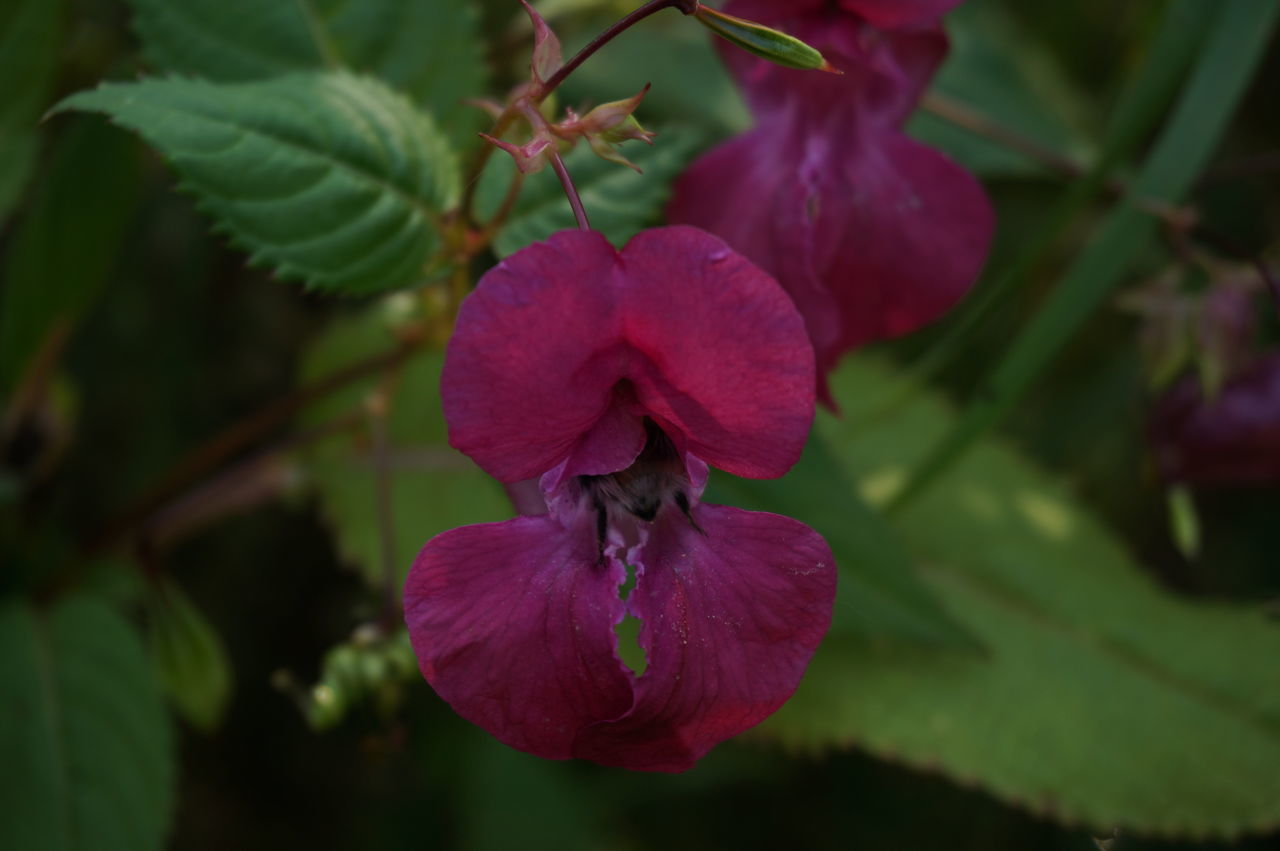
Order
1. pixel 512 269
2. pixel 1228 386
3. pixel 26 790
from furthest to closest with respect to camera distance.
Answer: pixel 1228 386 < pixel 26 790 < pixel 512 269

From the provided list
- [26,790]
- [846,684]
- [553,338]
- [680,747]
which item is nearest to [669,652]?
[680,747]

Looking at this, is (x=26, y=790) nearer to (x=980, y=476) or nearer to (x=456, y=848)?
(x=456, y=848)

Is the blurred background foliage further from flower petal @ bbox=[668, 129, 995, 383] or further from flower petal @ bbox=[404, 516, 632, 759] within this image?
flower petal @ bbox=[404, 516, 632, 759]

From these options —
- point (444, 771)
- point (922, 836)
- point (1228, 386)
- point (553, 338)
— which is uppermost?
point (553, 338)

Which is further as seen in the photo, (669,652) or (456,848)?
(456,848)

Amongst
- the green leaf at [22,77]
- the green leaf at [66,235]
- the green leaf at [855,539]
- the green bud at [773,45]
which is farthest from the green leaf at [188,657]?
the green bud at [773,45]

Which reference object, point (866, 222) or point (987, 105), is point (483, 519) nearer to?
point (866, 222)

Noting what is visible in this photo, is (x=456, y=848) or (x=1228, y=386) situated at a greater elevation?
(x=1228, y=386)
